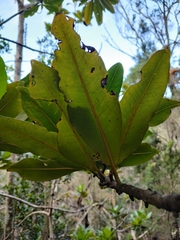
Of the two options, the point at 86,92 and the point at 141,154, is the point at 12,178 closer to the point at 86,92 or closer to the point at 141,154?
the point at 141,154

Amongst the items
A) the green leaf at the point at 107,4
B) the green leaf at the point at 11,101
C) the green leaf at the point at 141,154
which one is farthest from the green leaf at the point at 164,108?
the green leaf at the point at 107,4

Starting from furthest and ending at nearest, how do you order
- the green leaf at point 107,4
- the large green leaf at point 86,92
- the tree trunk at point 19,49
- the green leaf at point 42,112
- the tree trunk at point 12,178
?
the tree trunk at point 19,49
the green leaf at point 107,4
the tree trunk at point 12,178
the green leaf at point 42,112
the large green leaf at point 86,92

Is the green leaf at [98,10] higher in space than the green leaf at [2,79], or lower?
higher

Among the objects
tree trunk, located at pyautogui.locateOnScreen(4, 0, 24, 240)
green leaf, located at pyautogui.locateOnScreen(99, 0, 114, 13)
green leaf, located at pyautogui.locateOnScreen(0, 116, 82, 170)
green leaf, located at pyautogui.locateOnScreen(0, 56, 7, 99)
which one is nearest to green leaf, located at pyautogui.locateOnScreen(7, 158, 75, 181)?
green leaf, located at pyautogui.locateOnScreen(0, 116, 82, 170)

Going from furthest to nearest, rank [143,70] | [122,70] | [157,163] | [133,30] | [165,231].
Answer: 1. [133,30]
2. [157,163]
3. [165,231]
4. [122,70]
5. [143,70]

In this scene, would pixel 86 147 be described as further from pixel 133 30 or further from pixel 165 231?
pixel 133 30

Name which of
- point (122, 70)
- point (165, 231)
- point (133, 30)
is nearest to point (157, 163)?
point (165, 231)

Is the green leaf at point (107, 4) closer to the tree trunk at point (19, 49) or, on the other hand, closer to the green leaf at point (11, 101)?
the tree trunk at point (19, 49)
